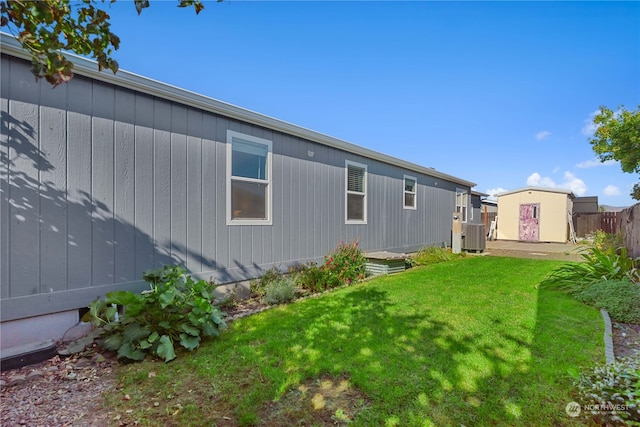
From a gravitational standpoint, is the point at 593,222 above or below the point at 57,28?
below

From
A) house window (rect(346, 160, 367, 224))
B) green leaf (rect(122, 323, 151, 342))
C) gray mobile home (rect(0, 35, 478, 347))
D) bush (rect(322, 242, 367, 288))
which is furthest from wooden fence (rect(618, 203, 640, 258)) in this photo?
green leaf (rect(122, 323, 151, 342))

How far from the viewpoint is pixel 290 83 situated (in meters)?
8.15

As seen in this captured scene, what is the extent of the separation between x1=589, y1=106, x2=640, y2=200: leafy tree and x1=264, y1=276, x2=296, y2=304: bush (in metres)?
18.8

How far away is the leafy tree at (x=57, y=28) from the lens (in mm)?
1436

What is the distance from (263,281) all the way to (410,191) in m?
6.35

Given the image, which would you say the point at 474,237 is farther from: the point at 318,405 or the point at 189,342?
the point at 189,342

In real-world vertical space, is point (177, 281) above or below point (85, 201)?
below

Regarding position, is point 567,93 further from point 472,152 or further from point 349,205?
point 349,205

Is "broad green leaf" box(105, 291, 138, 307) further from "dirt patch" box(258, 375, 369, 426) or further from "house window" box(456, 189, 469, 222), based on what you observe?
"house window" box(456, 189, 469, 222)

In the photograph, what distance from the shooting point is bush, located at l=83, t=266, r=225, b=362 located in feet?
9.23

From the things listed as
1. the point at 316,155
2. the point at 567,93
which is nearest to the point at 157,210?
the point at 316,155

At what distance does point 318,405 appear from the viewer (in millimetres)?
2092

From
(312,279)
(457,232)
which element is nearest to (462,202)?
(457,232)

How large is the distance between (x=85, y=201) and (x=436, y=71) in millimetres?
8294
